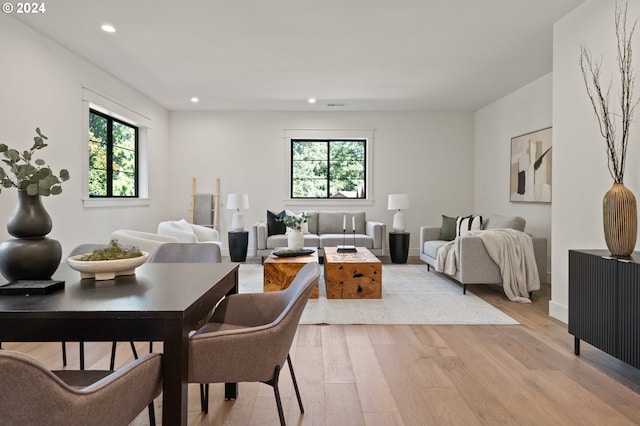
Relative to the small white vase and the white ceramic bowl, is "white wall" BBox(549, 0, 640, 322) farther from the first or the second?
the white ceramic bowl

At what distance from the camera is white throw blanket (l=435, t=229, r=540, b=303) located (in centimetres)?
444

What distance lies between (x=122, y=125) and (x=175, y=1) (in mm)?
3161

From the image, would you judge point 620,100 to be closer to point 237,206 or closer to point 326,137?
point 326,137

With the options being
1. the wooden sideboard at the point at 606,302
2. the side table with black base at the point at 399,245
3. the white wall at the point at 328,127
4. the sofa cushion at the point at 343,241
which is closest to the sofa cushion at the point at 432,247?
the side table with black base at the point at 399,245

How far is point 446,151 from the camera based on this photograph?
297 inches

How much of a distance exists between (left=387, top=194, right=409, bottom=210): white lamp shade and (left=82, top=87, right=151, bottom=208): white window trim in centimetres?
393

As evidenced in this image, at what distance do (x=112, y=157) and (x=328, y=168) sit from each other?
11.8 feet

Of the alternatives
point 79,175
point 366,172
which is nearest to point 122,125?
point 79,175

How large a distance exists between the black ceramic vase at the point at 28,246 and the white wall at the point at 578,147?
348 centimetres

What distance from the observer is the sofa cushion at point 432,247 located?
5469mm

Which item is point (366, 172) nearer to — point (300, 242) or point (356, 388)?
point (300, 242)

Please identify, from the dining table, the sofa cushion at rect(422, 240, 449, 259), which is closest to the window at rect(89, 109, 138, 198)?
the dining table

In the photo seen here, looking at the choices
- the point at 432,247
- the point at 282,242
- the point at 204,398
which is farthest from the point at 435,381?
the point at 282,242

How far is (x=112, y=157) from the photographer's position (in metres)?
5.68
